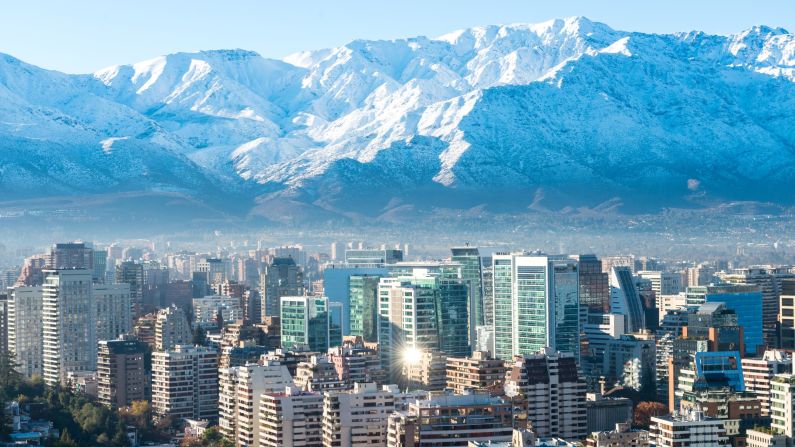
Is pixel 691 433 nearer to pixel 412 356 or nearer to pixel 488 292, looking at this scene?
pixel 412 356

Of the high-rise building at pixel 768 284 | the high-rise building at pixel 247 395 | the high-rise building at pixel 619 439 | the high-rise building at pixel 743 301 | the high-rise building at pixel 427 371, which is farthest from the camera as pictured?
the high-rise building at pixel 768 284

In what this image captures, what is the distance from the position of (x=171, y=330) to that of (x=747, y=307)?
47.4ft

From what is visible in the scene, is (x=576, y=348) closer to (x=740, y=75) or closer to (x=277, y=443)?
(x=277, y=443)

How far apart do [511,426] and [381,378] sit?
962cm

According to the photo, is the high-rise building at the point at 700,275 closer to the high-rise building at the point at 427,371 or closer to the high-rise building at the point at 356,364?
the high-rise building at the point at 427,371

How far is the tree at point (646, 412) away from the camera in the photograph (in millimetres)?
36438

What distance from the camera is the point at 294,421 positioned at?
33031 mm

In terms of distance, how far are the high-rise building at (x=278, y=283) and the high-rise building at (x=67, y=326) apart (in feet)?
25.5

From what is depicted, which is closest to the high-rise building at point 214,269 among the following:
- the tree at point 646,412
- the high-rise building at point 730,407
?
the tree at point 646,412

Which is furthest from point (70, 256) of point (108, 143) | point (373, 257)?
point (108, 143)

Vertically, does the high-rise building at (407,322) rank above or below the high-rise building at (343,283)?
below

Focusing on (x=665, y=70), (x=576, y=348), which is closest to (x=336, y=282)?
(x=576, y=348)

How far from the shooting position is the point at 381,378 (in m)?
40.8

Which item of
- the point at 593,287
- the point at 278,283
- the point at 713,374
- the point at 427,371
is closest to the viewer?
the point at 713,374
